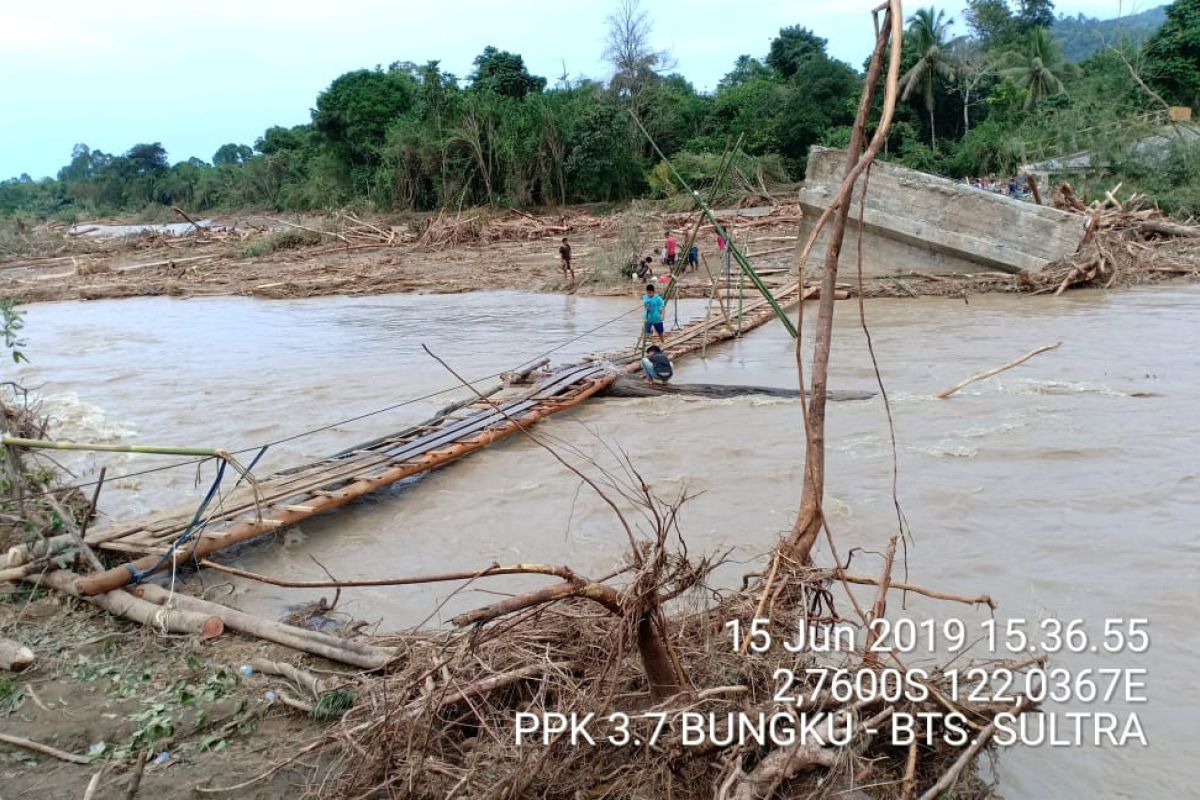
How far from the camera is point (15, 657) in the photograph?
3.64 meters

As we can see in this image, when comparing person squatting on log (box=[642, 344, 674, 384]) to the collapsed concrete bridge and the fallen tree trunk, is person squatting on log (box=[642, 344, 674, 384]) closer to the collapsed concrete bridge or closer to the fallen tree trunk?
the fallen tree trunk

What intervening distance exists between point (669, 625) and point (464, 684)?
678 millimetres

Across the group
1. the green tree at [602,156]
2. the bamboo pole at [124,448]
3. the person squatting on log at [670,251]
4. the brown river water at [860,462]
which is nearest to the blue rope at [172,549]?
the bamboo pole at [124,448]

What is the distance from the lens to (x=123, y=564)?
4.42 metres

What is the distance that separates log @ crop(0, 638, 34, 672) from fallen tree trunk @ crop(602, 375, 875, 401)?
5540 millimetres

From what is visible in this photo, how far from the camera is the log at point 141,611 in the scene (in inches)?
155

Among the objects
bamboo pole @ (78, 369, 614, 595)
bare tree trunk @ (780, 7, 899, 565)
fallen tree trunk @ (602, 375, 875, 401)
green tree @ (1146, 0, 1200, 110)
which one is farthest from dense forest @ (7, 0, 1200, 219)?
bare tree trunk @ (780, 7, 899, 565)

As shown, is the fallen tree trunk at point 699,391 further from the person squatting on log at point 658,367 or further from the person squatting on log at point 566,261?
the person squatting on log at point 566,261

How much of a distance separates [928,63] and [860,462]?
28.3 meters

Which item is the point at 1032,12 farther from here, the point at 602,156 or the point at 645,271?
the point at 645,271

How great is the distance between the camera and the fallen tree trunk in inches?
313

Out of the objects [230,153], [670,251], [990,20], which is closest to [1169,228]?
[670,251]

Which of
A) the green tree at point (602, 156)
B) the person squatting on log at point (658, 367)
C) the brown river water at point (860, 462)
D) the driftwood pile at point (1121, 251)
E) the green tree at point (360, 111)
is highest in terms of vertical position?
the green tree at point (360, 111)

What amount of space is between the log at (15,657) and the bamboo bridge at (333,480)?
0.55 metres
